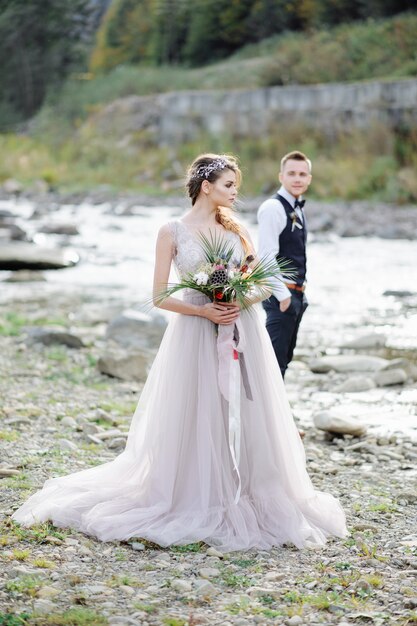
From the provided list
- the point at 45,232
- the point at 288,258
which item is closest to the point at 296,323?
the point at 288,258

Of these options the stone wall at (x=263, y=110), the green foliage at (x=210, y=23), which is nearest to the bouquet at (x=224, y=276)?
the stone wall at (x=263, y=110)

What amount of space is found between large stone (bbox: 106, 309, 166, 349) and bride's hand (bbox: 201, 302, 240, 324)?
233 inches

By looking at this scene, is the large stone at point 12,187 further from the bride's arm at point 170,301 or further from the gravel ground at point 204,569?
the bride's arm at point 170,301

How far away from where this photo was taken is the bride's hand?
5086mm

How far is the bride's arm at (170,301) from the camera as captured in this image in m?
5.09

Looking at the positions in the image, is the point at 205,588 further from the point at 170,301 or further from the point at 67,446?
the point at 67,446

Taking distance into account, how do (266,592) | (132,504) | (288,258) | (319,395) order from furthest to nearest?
(319,395) → (288,258) → (132,504) → (266,592)

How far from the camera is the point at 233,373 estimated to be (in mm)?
5062

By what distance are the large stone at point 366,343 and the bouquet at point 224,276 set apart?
6215mm

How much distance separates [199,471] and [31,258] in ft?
44.8

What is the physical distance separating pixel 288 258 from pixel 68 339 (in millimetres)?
4442

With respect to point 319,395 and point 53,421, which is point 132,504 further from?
point 319,395

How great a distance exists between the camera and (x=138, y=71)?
4856cm

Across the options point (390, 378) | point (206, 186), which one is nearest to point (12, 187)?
point (390, 378)
